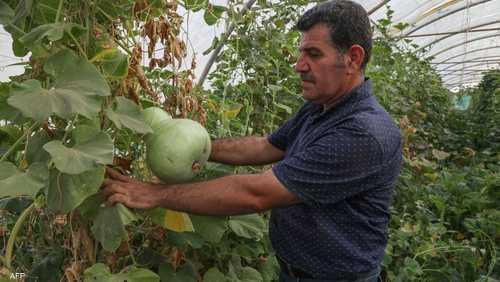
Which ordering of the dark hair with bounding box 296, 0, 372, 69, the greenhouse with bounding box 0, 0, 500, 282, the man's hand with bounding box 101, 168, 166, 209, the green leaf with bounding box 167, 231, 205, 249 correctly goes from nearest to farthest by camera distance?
the greenhouse with bounding box 0, 0, 500, 282, the man's hand with bounding box 101, 168, 166, 209, the green leaf with bounding box 167, 231, 205, 249, the dark hair with bounding box 296, 0, 372, 69

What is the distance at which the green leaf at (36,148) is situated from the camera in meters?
0.87

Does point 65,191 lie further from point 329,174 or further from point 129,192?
point 329,174

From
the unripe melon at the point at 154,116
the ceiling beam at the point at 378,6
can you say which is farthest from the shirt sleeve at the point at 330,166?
the ceiling beam at the point at 378,6

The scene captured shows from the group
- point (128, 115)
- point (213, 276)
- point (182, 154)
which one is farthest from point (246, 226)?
point (128, 115)

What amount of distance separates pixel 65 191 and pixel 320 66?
77 cm

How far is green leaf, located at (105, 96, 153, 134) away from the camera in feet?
2.89

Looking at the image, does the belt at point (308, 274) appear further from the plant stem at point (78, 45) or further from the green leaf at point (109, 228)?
the plant stem at point (78, 45)

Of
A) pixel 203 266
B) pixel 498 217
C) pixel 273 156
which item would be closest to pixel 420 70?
pixel 498 217

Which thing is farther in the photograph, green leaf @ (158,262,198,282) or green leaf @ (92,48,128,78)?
green leaf @ (158,262,198,282)

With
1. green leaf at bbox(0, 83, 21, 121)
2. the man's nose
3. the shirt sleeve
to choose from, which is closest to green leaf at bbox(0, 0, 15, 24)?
green leaf at bbox(0, 83, 21, 121)

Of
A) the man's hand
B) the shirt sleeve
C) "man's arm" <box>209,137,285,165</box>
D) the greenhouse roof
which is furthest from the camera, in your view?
the greenhouse roof

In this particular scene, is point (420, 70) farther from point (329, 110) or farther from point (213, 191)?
point (213, 191)

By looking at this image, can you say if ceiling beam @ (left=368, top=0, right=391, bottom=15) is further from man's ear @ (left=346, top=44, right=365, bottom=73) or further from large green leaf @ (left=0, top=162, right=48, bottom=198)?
large green leaf @ (left=0, top=162, right=48, bottom=198)

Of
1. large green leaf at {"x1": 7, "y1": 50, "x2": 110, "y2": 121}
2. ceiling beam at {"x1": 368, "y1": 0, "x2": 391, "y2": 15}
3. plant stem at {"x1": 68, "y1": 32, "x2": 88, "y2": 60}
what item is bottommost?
large green leaf at {"x1": 7, "y1": 50, "x2": 110, "y2": 121}
